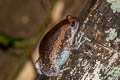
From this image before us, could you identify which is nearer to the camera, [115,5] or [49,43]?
[115,5]

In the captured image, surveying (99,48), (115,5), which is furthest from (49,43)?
(115,5)

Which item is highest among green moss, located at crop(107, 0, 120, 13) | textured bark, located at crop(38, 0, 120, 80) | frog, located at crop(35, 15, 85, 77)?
green moss, located at crop(107, 0, 120, 13)

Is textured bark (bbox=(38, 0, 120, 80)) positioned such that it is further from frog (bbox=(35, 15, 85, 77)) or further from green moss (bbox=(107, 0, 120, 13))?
frog (bbox=(35, 15, 85, 77))

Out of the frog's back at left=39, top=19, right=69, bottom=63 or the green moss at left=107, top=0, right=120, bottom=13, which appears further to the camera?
the frog's back at left=39, top=19, right=69, bottom=63

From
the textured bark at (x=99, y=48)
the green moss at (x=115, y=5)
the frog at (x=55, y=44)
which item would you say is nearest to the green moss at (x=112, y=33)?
the textured bark at (x=99, y=48)

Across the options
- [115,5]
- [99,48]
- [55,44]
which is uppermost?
[115,5]

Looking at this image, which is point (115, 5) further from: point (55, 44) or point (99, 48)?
point (55, 44)

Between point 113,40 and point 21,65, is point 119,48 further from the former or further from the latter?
point 21,65

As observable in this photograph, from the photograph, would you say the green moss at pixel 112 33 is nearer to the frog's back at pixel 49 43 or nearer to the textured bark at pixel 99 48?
the textured bark at pixel 99 48

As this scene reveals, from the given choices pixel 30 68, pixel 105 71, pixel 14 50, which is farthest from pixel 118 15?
pixel 14 50

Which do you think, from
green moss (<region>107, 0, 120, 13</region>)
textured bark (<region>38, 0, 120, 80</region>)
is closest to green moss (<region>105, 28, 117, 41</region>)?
textured bark (<region>38, 0, 120, 80</region>)
